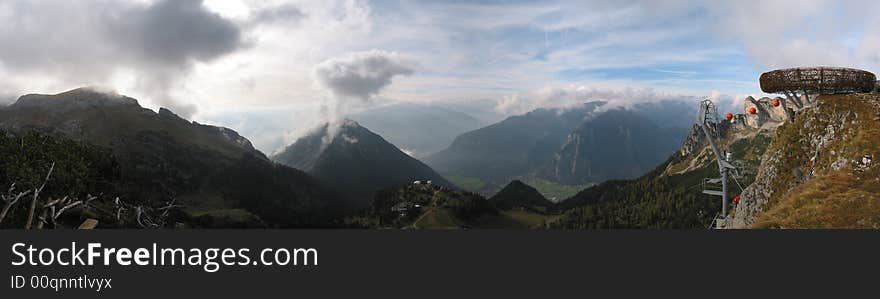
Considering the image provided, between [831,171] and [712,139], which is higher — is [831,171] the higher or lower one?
the lower one

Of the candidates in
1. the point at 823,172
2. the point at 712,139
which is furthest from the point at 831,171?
the point at 712,139

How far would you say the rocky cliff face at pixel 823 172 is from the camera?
92.7ft

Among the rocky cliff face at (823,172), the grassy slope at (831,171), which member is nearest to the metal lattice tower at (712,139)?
the rocky cliff face at (823,172)

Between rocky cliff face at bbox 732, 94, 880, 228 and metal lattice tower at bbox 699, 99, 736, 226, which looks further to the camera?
metal lattice tower at bbox 699, 99, 736, 226

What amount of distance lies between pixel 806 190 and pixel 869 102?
13.7m

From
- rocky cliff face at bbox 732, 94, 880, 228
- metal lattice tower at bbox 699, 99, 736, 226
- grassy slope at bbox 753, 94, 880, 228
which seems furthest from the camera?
metal lattice tower at bbox 699, 99, 736, 226

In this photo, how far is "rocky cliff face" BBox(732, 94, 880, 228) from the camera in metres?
28.2

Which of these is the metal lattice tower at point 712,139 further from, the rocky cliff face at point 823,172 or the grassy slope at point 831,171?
the grassy slope at point 831,171

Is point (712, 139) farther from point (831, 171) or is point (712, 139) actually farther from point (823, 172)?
point (831, 171)

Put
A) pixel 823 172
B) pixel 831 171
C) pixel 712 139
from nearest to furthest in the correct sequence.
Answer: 1. pixel 831 171
2. pixel 823 172
3. pixel 712 139

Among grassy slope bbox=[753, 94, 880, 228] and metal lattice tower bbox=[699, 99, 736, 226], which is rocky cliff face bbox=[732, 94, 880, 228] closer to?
grassy slope bbox=[753, 94, 880, 228]

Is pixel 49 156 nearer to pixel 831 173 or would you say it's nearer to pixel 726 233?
pixel 726 233

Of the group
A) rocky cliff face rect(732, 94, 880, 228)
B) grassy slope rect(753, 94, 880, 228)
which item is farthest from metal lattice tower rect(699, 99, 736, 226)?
grassy slope rect(753, 94, 880, 228)

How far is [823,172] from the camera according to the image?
113 feet
